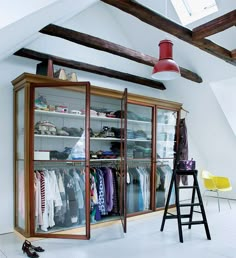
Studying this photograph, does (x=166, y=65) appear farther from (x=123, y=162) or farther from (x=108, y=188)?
(x=108, y=188)

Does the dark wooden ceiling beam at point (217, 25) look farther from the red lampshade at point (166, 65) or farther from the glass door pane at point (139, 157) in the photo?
the glass door pane at point (139, 157)

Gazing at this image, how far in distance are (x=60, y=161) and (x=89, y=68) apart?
1.68 metres

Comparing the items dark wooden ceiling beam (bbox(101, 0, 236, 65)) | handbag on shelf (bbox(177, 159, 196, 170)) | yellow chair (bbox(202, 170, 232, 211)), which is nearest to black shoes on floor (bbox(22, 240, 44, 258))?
handbag on shelf (bbox(177, 159, 196, 170))

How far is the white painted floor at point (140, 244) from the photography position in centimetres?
303

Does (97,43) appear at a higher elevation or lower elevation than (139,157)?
higher

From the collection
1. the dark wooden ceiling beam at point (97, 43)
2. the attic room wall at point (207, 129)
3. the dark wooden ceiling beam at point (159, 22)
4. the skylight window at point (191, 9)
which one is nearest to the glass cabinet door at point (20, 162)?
the dark wooden ceiling beam at point (97, 43)

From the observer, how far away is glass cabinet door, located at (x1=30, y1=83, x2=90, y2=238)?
11.5 feet

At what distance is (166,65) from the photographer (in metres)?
2.67

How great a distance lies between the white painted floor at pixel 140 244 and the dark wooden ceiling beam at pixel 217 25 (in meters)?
2.64

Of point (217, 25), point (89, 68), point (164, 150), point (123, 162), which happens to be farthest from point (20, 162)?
point (217, 25)

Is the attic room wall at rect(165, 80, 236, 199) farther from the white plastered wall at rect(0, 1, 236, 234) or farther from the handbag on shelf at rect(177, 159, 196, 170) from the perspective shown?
the handbag on shelf at rect(177, 159, 196, 170)

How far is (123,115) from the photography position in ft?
13.3

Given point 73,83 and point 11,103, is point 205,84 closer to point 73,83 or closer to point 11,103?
point 73,83

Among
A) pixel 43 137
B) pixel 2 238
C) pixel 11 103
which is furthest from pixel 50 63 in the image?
pixel 2 238
